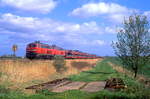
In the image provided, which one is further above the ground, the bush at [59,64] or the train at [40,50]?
the train at [40,50]

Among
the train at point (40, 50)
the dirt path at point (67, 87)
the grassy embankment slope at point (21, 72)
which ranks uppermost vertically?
the train at point (40, 50)

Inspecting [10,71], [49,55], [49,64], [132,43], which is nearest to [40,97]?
[132,43]

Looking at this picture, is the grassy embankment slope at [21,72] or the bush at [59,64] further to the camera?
the bush at [59,64]

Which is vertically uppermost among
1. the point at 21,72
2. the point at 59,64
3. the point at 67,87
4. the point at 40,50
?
the point at 40,50

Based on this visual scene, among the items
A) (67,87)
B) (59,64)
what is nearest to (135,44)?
(67,87)

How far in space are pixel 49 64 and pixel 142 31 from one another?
76.1 ft

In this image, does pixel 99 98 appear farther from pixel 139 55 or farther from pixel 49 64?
pixel 49 64

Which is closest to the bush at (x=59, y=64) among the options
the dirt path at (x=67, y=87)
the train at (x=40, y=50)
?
the train at (x=40, y=50)

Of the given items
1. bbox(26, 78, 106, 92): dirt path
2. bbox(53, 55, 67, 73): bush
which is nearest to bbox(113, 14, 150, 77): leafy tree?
bbox(26, 78, 106, 92): dirt path

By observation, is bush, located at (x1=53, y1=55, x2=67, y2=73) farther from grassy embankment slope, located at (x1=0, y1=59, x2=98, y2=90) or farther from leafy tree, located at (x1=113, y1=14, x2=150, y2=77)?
leafy tree, located at (x1=113, y1=14, x2=150, y2=77)

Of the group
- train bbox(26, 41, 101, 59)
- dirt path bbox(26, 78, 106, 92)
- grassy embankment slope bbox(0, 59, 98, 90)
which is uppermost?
train bbox(26, 41, 101, 59)

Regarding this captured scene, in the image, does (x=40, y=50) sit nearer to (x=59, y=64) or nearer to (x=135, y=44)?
(x=59, y=64)

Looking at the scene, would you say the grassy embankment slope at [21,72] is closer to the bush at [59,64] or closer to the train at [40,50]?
the bush at [59,64]

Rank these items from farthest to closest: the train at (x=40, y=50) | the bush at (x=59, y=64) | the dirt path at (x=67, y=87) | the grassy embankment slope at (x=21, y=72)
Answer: the train at (x=40, y=50)
the bush at (x=59, y=64)
the grassy embankment slope at (x=21, y=72)
the dirt path at (x=67, y=87)
